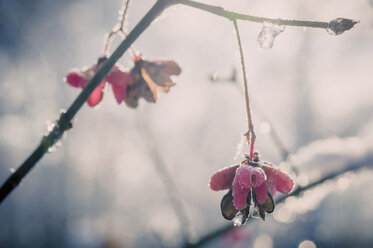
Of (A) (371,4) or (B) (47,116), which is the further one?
(B) (47,116)

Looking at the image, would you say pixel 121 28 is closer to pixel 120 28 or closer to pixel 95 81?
pixel 120 28

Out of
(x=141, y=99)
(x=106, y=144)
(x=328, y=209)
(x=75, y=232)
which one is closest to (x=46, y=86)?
(x=106, y=144)

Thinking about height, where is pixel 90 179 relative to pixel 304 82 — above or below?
below

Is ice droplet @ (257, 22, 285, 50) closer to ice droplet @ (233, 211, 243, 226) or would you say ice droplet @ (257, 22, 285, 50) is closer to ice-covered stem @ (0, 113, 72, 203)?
ice droplet @ (233, 211, 243, 226)

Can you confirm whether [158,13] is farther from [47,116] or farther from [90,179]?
[90,179]

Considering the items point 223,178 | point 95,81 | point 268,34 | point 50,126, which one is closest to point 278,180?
point 223,178

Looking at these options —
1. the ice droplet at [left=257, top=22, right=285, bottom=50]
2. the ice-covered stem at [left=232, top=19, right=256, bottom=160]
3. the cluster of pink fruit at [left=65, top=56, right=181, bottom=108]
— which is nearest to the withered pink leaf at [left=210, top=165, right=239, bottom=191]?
the ice-covered stem at [left=232, top=19, right=256, bottom=160]
